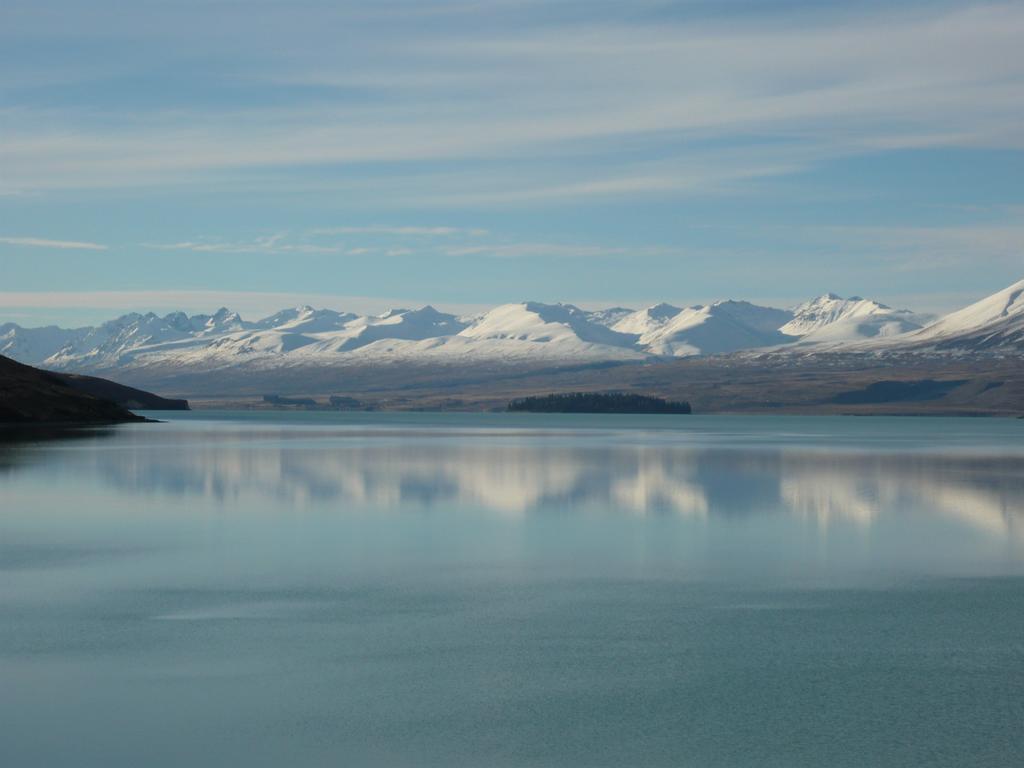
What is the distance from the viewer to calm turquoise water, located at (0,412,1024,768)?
15.1 meters

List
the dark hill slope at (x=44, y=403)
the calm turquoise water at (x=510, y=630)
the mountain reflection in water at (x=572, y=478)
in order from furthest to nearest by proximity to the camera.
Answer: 1. the dark hill slope at (x=44, y=403)
2. the mountain reflection in water at (x=572, y=478)
3. the calm turquoise water at (x=510, y=630)

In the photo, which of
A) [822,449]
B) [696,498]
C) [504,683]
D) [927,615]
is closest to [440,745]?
[504,683]

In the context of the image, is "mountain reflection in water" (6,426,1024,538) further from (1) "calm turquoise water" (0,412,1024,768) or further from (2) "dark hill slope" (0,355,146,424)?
(2) "dark hill slope" (0,355,146,424)

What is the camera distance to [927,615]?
22.8 metres

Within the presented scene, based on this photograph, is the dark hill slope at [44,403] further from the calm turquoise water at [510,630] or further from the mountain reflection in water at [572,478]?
the calm turquoise water at [510,630]

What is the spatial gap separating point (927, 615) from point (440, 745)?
37.1ft

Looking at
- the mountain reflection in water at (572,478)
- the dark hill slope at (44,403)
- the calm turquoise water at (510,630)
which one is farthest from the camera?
the dark hill slope at (44,403)

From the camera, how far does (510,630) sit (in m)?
21.1

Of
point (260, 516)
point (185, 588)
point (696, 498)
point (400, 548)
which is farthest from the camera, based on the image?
point (696, 498)

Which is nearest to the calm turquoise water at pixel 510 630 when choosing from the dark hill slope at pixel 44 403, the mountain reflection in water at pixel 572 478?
the mountain reflection in water at pixel 572 478

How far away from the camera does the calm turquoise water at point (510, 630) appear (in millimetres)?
15109

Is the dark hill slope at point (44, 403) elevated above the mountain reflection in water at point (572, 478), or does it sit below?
above

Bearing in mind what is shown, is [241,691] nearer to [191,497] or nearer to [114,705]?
[114,705]

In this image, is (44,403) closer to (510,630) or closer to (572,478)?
(572,478)
